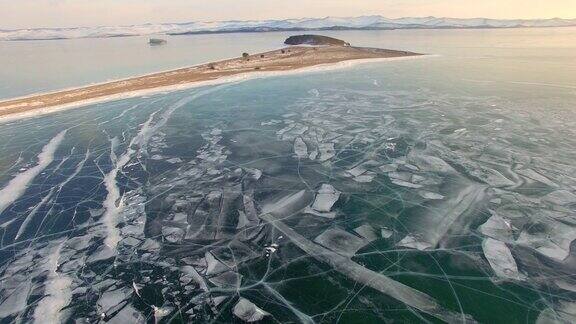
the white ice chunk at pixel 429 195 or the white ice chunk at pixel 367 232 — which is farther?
the white ice chunk at pixel 429 195

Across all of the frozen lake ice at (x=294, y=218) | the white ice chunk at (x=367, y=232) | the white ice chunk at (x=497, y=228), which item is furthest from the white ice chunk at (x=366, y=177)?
the white ice chunk at (x=497, y=228)

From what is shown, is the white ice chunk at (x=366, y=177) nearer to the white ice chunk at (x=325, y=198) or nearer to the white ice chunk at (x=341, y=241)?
the white ice chunk at (x=325, y=198)

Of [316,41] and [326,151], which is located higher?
[326,151]

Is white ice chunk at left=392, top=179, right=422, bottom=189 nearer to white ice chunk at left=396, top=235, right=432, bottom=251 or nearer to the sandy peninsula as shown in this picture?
white ice chunk at left=396, top=235, right=432, bottom=251

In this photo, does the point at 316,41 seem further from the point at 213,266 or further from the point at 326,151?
the point at 213,266

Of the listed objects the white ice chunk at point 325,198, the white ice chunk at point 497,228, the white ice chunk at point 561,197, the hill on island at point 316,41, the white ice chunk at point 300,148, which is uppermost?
the white ice chunk at point 561,197

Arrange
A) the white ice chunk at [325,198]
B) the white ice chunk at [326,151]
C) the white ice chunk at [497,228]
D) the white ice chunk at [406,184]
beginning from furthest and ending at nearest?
the white ice chunk at [326,151] < the white ice chunk at [406,184] < the white ice chunk at [325,198] < the white ice chunk at [497,228]

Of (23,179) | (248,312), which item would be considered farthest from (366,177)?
(23,179)
